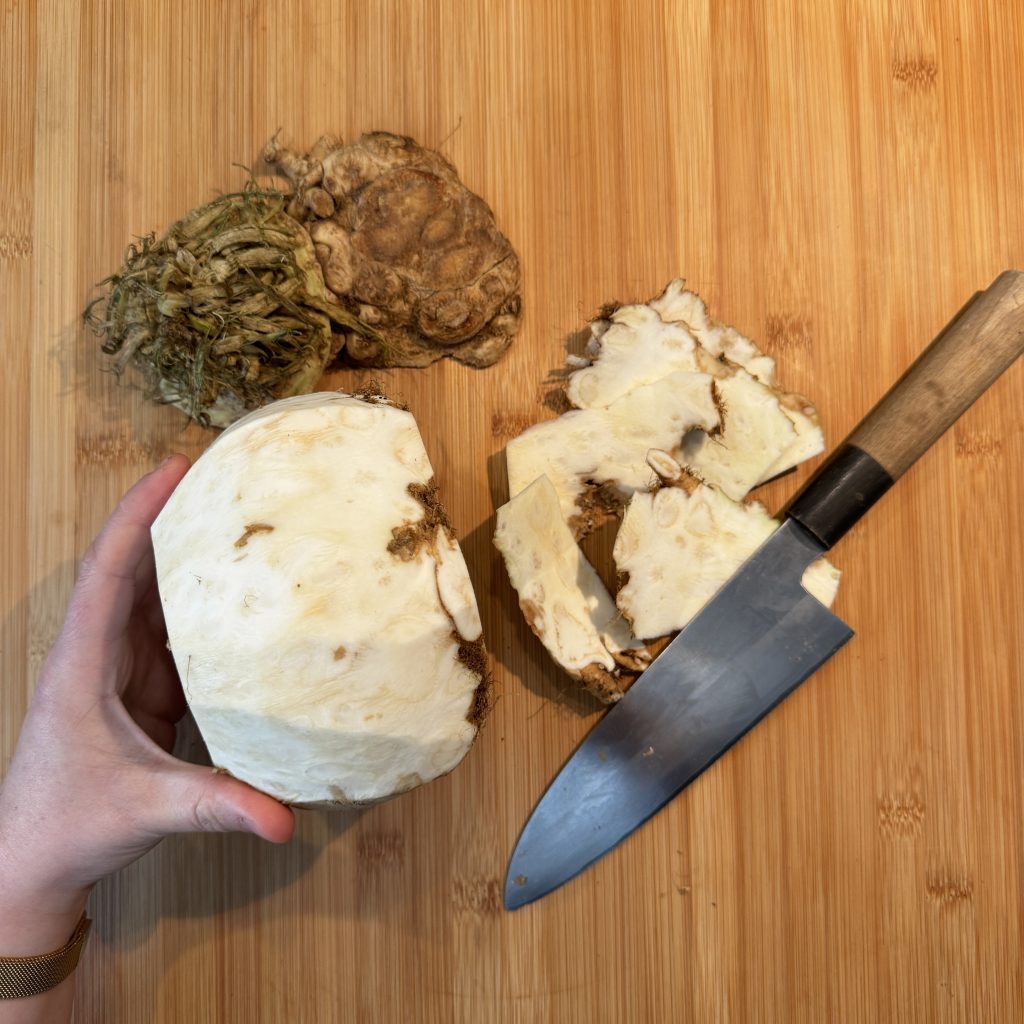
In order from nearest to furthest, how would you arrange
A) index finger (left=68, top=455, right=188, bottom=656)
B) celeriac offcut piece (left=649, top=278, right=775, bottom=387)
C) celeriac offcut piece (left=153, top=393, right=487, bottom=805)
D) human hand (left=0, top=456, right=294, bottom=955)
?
celeriac offcut piece (left=153, top=393, right=487, bottom=805) → human hand (left=0, top=456, right=294, bottom=955) → index finger (left=68, top=455, right=188, bottom=656) → celeriac offcut piece (left=649, top=278, right=775, bottom=387)

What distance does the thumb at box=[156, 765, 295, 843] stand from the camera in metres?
0.99

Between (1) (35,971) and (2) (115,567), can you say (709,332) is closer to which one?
(2) (115,567)

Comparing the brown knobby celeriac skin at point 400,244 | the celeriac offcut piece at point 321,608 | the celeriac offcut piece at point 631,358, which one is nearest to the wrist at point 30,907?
the celeriac offcut piece at point 321,608

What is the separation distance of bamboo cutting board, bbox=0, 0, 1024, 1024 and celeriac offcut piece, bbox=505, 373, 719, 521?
86mm

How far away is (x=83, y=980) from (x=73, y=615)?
0.66 meters

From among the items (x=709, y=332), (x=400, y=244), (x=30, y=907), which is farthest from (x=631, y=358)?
(x=30, y=907)

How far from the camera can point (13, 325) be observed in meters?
1.33

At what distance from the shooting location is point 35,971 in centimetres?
A: 115

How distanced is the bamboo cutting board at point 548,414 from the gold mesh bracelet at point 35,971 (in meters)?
0.13

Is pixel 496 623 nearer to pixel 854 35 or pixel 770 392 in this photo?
pixel 770 392

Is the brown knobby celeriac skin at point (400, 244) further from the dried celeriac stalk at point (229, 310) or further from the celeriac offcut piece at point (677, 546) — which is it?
the celeriac offcut piece at point (677, 546)

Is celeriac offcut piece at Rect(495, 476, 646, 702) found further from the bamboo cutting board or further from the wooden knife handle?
the wooden knife handle

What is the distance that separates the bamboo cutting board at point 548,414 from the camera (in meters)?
1.28

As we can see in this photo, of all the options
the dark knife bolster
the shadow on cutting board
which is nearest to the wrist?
the shadow on cutting board
